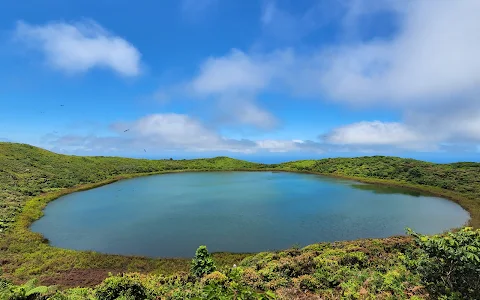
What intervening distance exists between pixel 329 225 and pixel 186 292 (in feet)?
83.1

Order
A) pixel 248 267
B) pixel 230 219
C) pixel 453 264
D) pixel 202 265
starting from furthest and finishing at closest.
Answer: pixel 230 219 < pixel 202 265 < pixel 248 267 < pixel 453 264

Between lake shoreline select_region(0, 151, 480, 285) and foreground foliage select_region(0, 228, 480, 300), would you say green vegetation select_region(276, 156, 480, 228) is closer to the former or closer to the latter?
lake shoreline select_region(0, 151, 480, 285)

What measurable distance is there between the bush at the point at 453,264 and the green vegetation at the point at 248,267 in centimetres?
3

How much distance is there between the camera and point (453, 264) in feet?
29.5

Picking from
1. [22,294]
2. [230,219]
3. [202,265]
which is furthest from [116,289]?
[230,219]

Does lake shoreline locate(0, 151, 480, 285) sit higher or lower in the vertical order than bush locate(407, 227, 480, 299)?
lower

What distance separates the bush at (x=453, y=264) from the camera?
845 centimetres

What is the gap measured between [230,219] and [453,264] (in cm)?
2919

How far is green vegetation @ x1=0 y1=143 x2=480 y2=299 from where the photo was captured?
359 inches

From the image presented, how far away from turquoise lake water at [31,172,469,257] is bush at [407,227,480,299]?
58.8 feet

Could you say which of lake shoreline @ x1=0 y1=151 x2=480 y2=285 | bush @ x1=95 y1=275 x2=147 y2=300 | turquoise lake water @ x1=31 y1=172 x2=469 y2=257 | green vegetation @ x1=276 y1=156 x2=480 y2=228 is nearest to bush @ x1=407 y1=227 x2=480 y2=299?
bush @ x1=95 y1=275 x2=147 y2=300

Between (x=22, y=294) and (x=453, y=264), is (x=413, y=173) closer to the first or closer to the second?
(x=453, y=264)

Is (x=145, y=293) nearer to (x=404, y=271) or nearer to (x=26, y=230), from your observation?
(x=404, y=271)

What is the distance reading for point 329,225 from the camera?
3353 centimetres
